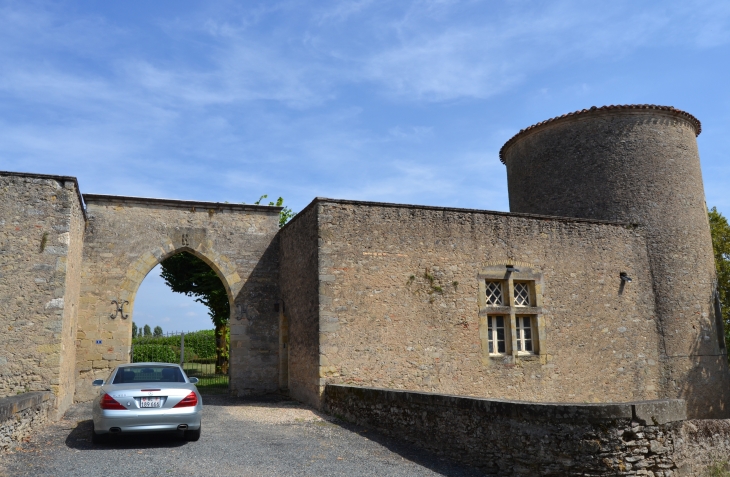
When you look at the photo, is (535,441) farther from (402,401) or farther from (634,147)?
(634,147)

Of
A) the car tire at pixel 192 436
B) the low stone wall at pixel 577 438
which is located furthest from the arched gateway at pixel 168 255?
the low stone wall at pixel 577 438

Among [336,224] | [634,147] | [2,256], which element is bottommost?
[2,256]

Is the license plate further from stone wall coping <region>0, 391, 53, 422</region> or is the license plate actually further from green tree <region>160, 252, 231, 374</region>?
green tree <region>160, 252, 231, 374</region>

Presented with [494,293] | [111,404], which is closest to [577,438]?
[111,404]

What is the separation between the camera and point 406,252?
38.8 feet

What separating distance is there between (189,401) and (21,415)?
2.26 meters

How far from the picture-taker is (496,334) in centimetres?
1248

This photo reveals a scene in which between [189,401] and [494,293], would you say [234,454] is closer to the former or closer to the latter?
[189,401]

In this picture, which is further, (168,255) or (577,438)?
(168,255)

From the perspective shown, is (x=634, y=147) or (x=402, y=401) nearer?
(x=402, y=401)

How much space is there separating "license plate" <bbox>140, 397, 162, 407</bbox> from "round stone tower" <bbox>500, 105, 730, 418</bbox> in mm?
11481

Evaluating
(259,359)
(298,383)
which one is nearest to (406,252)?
(298,383)

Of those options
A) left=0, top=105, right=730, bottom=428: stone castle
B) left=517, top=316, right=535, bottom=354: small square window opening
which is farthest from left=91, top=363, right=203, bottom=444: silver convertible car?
left=517, top=316, right=535, bottom=354: small square window opening

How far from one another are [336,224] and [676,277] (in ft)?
28.9
